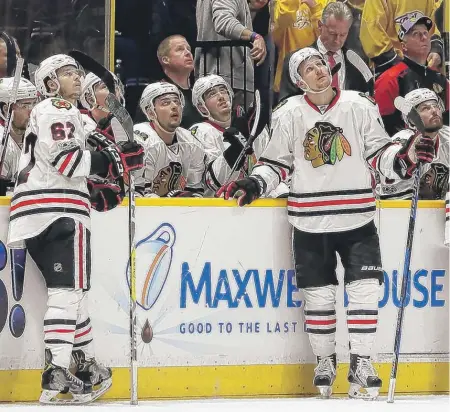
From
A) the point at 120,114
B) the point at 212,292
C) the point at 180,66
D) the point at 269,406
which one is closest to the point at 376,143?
the point at 212,292

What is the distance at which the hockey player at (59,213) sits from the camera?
4617 millimetres

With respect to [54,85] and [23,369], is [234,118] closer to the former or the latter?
[54,85]

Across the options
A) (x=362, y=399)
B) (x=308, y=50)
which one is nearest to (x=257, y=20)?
(x=308, y=50)

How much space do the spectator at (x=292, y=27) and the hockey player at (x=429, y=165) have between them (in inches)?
33.9

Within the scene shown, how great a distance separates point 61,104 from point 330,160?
1106mm

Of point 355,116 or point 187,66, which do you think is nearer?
point 355,116

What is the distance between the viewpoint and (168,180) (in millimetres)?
5629

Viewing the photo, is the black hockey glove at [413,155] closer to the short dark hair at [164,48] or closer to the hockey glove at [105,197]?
the hockey glove at [105,197]

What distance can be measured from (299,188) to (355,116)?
372 mm

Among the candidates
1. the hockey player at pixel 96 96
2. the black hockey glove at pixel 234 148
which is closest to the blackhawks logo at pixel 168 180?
the black hockey glove at pixel 234 148

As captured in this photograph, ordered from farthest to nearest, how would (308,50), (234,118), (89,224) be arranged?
(234,118) < (308,50) < (89,224)

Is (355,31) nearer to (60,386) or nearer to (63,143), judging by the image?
(63,143)

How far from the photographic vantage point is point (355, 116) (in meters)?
4.99

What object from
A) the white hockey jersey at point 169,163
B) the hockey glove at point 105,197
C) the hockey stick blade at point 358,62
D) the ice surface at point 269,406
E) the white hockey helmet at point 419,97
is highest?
the hockey stick blade at point 358,62
